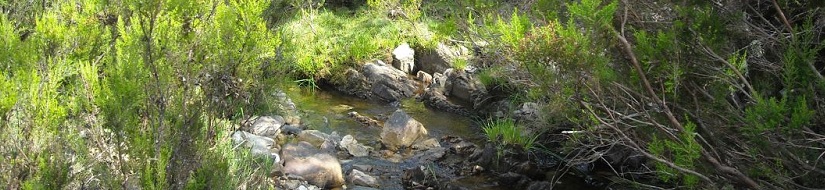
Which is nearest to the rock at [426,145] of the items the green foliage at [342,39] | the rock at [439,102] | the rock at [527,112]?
the rock at [527,112]

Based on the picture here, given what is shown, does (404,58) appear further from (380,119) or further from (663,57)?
(663,57)

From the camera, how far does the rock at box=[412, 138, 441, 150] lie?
295 inches

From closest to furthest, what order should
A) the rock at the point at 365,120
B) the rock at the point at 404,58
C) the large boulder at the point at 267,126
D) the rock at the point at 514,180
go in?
the rock at the point at 514,180, the large boulder at the point at 267,126, the rock at the point at 365,120, the rock at the point at 404,58

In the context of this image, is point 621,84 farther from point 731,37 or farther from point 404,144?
point 404,144

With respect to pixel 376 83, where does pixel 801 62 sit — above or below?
above

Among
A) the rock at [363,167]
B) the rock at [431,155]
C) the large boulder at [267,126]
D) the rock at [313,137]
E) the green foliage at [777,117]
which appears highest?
the green foliage at [777,117]

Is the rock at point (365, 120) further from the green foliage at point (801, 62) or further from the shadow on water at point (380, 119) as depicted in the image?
the green foliage at point (801, 62)

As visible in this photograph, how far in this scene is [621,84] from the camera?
3.93 metres

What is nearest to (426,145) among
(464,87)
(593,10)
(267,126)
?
(267,126)

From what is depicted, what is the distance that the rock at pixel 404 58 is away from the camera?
1114 centimetres

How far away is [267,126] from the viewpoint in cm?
747

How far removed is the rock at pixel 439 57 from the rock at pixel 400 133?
323 cm

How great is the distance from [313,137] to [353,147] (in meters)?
0.39

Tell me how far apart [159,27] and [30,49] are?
55cm
